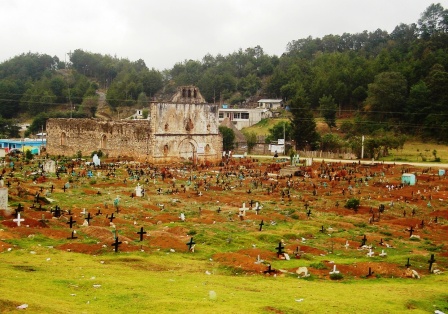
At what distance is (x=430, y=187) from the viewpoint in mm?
41219

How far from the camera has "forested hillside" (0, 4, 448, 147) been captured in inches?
2864

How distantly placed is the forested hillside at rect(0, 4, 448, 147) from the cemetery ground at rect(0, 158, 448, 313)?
113ft

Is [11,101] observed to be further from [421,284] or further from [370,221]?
[421,284]

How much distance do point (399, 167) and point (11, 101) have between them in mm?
82830

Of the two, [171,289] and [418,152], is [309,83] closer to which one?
[418,152]

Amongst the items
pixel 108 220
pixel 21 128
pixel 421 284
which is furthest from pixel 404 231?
pixel 21 128

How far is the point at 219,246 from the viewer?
21938 millimetres

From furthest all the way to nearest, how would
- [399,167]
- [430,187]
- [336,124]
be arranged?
[336,124], [399,167], [430,187]

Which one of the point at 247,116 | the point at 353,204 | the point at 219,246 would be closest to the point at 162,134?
the point at 353,204

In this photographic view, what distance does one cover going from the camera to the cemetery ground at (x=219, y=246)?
1398 cm

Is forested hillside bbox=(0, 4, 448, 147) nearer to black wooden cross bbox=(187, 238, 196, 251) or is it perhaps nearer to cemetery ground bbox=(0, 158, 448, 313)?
cemetery ground bbox=(0, 158, 448, 313)

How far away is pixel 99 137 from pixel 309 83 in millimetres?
49625

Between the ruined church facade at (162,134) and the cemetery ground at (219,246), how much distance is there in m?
15.0

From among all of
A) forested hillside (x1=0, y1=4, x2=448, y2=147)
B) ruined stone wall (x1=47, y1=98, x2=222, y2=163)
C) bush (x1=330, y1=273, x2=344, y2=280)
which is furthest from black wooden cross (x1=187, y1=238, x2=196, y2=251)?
forested hillside (x1=0, y1=4, x2=448, y2=147)
